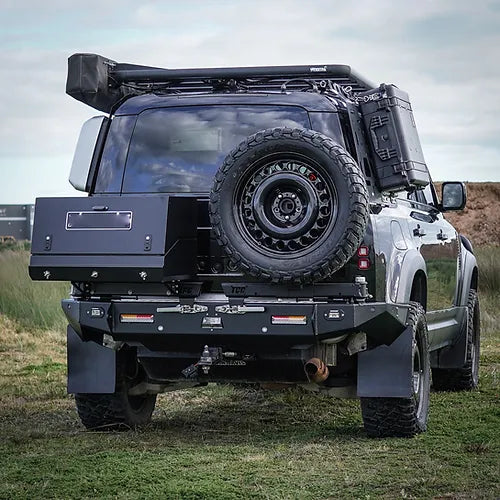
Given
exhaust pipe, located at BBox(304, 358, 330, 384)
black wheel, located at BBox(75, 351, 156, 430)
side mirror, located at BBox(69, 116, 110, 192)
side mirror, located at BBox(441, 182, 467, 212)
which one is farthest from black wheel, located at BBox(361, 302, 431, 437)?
side mirror, located at BBox(69, 116, 110, 192)

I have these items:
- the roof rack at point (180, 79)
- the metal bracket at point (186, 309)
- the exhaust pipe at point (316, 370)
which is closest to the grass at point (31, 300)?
the roof rack at point (180, 79)

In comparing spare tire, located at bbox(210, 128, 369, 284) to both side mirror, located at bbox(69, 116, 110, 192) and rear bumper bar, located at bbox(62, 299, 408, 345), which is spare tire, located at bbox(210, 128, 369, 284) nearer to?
rear bumper bar, located at bbox(62, 299, 408, 345)

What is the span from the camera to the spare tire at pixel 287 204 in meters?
6.57

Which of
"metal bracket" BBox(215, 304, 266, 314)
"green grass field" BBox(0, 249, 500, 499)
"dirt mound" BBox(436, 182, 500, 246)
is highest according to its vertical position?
"dirt mound" BBox(436, 182, 500, 246)

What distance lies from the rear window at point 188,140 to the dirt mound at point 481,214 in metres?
34.0

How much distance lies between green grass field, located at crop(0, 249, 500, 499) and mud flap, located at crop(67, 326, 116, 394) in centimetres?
32

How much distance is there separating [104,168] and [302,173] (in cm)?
151

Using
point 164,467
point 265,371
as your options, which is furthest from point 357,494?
point 265,371

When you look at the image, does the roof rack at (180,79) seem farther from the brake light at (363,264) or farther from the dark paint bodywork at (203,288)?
the brake light at (363,264)

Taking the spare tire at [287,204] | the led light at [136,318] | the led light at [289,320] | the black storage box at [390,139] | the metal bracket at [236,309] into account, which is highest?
the black storage box at [390,139]

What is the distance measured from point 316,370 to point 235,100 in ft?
5.98

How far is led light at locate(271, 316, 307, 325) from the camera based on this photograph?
6.79 metres

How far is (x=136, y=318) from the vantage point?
703cm

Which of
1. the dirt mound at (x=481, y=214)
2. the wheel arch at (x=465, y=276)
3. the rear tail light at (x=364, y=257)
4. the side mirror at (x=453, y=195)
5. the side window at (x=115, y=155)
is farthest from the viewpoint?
the dirt mound at (x=481, y=214)
